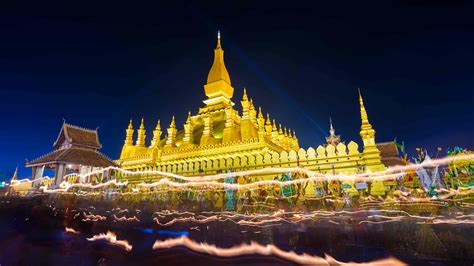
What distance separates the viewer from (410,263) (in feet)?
13.9

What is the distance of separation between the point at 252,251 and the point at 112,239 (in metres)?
4.23

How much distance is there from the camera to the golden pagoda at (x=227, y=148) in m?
12.8

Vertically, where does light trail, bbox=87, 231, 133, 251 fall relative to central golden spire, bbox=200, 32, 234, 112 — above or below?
below

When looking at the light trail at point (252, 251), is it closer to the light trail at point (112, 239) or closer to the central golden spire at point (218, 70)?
the light trail at point (112, 239)

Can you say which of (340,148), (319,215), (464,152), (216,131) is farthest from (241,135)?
(464,152)

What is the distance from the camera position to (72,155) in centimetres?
2411

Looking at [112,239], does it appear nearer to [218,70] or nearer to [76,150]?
[76,150]

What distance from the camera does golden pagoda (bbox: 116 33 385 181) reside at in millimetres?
12828

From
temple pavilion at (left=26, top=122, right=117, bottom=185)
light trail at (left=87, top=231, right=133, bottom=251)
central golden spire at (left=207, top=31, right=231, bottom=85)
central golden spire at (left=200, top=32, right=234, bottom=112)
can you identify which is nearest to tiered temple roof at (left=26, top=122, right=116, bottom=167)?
temple pavilion at (left=26, top=122, right=117, bottom=185)

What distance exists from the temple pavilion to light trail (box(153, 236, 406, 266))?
22505 millimetres

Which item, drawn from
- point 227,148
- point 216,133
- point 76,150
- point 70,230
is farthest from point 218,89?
point 70,230

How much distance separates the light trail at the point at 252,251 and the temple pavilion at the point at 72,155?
22.5 meters

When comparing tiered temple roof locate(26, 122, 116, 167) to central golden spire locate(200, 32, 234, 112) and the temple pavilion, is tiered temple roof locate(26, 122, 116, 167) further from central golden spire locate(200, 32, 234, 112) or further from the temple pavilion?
central golden spire locate(200, 32, 234, 112)

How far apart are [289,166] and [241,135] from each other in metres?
8.75
